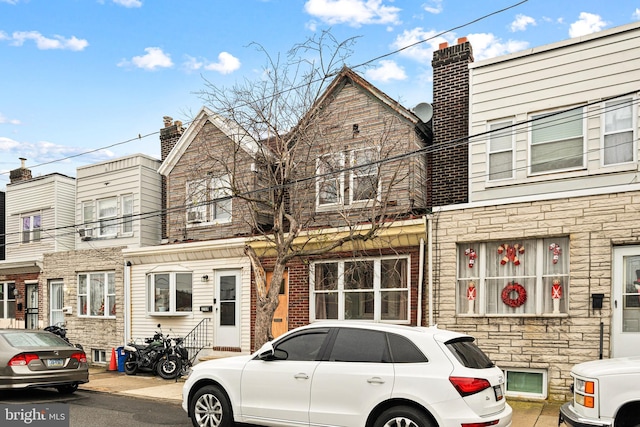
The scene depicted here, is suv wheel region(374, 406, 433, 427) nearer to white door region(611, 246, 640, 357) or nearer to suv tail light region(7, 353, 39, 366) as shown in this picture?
white door region(611, 246, 640, 357)

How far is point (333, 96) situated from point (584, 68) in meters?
6.06

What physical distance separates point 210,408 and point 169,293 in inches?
379

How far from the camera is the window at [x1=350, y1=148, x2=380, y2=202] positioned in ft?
43.5

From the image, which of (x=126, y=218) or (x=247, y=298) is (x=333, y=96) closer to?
(x=247, y=298)

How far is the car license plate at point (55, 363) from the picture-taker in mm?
11148

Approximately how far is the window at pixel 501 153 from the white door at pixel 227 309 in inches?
297

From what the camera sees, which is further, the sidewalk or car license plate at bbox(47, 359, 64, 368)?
car license plate at bbox(47, 359, 64, 368)

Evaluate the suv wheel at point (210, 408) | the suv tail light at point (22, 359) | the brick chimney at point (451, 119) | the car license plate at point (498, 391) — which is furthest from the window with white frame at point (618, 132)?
the suv tail light at point (22, 359)

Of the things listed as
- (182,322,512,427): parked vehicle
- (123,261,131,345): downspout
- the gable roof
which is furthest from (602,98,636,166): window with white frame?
(123,261,131,345): downspout

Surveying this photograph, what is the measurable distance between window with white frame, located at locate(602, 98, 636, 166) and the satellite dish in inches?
170

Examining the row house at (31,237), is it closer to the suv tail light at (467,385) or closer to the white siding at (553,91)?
the white siding at (553,91)

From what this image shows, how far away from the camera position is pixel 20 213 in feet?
72.3

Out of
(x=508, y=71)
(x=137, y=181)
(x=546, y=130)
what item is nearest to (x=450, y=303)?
(x=546, y=130)

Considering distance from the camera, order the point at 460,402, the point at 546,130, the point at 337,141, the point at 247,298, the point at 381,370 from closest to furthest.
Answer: the point at 460,402, the point at 381,370, the point at 546,130, the point at 337,141, the point at 247,298
